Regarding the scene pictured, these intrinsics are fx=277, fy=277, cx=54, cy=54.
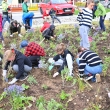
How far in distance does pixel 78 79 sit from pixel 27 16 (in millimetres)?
6178

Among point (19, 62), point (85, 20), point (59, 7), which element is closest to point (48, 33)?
point (85, 20)

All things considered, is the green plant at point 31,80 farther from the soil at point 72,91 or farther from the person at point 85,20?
the person at point 85,20

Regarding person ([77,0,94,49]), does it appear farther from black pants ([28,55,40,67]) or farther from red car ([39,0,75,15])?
red car ([39,0,75,15])

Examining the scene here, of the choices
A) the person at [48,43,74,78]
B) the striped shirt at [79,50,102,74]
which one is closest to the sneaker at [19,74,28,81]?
the person at [48,43,74,78]

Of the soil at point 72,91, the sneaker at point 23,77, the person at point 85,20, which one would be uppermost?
the person at point 85,20

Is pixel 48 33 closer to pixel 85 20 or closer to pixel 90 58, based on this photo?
pixel 85 20

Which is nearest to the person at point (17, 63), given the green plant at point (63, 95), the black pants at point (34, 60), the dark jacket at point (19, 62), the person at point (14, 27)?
the dark jacket at point (19, 62)

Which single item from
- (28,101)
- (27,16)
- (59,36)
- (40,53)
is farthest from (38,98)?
(27,16)

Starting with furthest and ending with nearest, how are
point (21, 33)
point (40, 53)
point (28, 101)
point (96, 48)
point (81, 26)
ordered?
point (21, 33) → point (96, 48) → point (81, 26) → point (40, 53) → point (28, 101)

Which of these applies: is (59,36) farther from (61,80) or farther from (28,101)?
(28,101)

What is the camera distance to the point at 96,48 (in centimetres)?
820

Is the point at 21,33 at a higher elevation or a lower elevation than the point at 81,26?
lower

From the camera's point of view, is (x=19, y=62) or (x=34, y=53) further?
(x=34, y=53)

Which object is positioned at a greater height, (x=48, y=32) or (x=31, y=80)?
(x=48, y=32)
